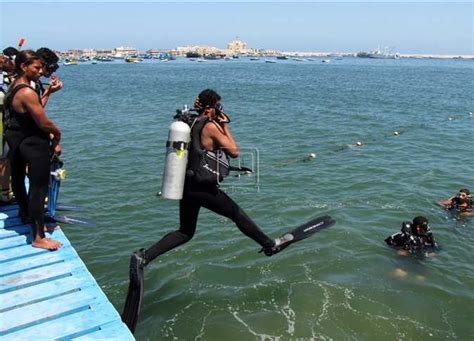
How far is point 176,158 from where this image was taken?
545cm

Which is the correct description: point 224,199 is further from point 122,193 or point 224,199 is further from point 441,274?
point 122,193

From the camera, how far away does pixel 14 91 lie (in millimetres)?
5500

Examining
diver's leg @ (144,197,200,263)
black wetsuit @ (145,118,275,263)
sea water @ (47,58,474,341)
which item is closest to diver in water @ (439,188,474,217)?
sea water @ (47,58,474,341)

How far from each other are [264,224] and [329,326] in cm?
437

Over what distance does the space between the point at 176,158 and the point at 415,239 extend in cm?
645

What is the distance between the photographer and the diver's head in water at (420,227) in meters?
9.62

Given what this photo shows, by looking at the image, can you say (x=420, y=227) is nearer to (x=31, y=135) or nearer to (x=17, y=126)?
(x=31, y=135)

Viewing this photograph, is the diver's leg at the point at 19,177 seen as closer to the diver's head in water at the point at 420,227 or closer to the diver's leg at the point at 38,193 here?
the diver's leg at the point at 38,193

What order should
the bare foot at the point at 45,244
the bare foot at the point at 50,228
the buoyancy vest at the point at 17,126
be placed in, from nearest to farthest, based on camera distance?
1. the buoyancy vest at the point at 17,126
2. the bare foot at the point at 45,244
3. the bare foot at the point at 50,228

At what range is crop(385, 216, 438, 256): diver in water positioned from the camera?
966cm

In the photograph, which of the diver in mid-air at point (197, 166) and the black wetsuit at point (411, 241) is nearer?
the diver in mid-air at point (197, 166)

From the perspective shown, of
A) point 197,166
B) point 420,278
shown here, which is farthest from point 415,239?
point 197,166

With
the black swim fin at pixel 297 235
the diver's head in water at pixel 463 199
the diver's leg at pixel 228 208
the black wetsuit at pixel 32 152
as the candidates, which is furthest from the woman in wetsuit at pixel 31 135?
the diver's head in water at pixel 463 199

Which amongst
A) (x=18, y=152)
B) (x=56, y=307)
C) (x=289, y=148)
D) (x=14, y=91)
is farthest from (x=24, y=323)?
(x=289, y=148)
